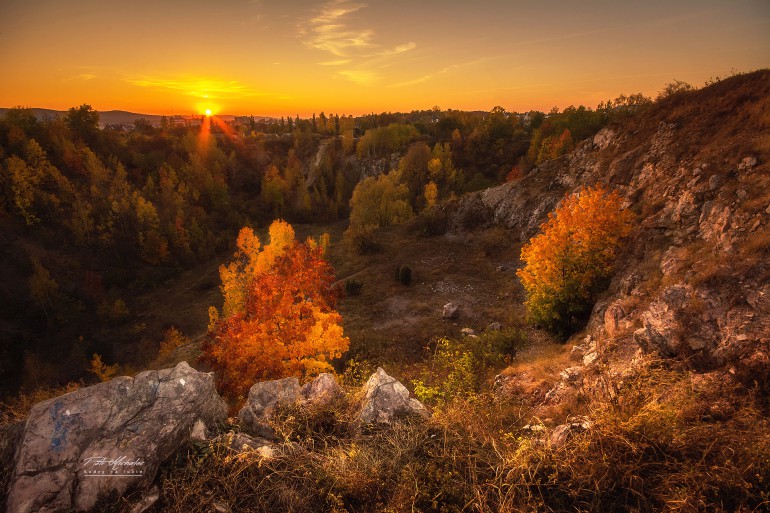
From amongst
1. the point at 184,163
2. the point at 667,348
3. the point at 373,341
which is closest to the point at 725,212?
the point at 667,348

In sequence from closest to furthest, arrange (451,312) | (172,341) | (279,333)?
(279,333)
(451,312)
(172,341)

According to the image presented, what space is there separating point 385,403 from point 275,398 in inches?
100

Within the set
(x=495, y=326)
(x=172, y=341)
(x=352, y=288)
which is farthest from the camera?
(x=172, y=341)

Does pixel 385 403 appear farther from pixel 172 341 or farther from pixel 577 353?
pixel 172 341

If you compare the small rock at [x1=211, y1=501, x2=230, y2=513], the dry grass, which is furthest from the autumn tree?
the small rock at [x1=211, y1=501, x2=230, y2=513]

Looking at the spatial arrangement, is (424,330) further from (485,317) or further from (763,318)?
(763,318)

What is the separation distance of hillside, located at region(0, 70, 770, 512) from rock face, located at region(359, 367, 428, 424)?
39 mm

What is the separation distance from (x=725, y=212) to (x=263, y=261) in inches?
1127

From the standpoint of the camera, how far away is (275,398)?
287 inches

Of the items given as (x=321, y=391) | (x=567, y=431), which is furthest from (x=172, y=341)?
(x=567, y=431)

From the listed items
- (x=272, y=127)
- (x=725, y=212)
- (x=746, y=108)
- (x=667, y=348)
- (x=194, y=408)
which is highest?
(x=272, y=127)

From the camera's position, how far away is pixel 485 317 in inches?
1067

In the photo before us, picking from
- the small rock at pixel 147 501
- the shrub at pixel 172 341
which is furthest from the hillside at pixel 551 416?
the shrub at pixel 172 341

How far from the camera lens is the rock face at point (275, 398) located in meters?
6.62
